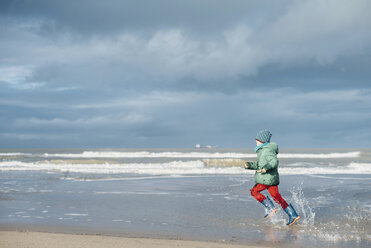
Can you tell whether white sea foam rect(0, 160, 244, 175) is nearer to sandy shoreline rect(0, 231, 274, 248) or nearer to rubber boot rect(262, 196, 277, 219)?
rubber boot rect(262, 196, 277, 219)

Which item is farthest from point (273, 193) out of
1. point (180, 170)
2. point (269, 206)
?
point (180, 170)

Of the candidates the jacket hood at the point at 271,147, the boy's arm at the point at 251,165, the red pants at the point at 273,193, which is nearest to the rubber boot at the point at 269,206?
the red pants at the point at 273,193

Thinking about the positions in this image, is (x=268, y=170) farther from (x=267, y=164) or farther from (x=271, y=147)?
(x=271, y=147)

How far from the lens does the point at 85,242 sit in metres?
5.79

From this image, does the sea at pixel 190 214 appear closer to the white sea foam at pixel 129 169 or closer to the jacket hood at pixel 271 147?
the jacket hood at pixel 271 147

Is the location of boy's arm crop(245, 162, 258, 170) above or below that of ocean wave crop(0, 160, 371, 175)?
above

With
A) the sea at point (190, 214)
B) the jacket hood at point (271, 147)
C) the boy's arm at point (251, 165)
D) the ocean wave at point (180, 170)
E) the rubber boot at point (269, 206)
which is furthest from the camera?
the ocean wave at point (180, 170)

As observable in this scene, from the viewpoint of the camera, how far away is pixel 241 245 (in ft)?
19.1

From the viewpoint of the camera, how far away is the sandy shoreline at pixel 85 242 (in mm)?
5621

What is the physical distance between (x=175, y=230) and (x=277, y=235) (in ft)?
6.24

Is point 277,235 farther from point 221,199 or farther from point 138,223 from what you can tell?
point 221,199

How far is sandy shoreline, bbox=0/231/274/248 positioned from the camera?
5.62 m

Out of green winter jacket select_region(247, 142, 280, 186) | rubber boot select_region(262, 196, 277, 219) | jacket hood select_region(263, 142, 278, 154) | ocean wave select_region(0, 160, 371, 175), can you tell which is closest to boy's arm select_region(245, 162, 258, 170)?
green winter jacket select_region(247, 142, 280, 186)

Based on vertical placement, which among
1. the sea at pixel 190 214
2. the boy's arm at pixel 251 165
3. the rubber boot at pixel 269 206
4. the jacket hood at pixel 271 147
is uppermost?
the jacket hood at pixel 271 147
